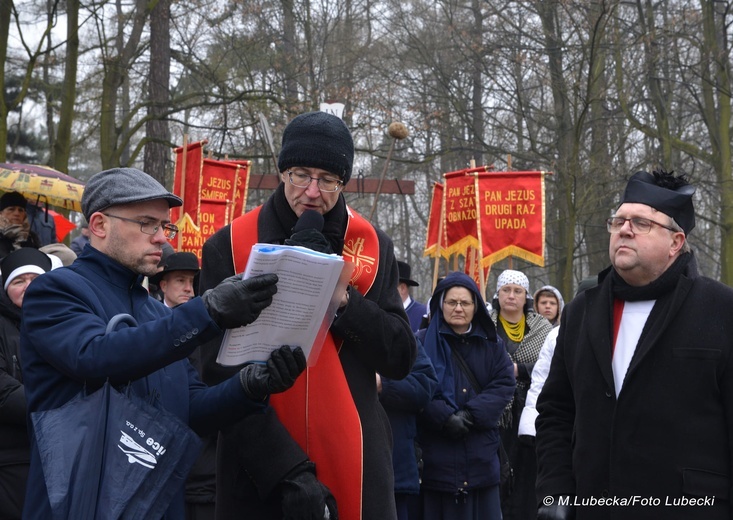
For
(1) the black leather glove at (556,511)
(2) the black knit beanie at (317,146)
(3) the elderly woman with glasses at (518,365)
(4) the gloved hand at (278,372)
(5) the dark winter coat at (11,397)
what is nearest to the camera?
(4) the gloved hand at (278,372)

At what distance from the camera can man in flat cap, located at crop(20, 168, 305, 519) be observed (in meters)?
2.87

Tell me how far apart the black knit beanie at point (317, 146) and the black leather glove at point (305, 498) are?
40.7 inches

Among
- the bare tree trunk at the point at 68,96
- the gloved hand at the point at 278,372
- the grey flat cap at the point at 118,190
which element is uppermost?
the bare tree trunk at the point at 68,96

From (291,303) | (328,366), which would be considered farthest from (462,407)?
(291,303)

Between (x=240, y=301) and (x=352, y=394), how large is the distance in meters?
0.72

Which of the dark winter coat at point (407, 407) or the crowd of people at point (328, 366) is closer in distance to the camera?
the crowd of people at point (328, 366)

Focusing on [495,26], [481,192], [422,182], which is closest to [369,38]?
[495,26]

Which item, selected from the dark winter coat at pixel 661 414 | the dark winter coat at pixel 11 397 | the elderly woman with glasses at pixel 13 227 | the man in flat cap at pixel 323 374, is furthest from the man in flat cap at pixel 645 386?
the elderly woman with glasses at pixel 13 227

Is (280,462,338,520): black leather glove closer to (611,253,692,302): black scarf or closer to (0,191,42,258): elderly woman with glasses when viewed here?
(611,253,692,302): black scarf

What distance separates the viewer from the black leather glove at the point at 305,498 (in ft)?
10.3

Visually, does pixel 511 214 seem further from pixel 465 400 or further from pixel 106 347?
pixel 106 347

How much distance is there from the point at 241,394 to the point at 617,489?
1.57 m

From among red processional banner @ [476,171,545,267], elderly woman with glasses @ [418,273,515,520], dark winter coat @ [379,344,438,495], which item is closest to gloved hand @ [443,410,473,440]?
elderly woman with glasses @ [418,273,515,520]

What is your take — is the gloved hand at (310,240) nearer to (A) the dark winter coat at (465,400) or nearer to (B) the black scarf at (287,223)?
(B) the black scarf at (287,223)
